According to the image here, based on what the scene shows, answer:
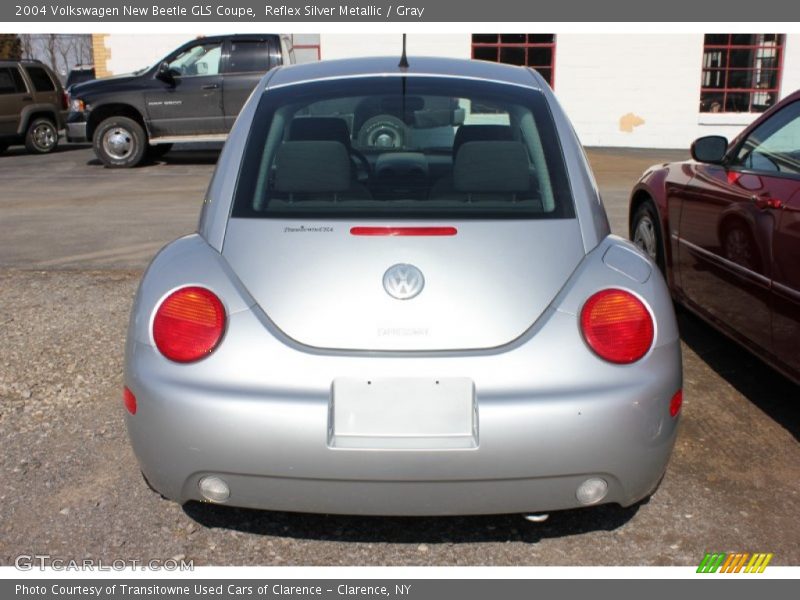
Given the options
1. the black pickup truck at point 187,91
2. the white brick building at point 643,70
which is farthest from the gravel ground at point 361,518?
the white brick building at point 643,70

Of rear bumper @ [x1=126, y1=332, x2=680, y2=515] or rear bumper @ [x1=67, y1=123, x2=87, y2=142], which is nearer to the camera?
rear bumper @ [x1=126, y1=332, x2=680, y2=515]

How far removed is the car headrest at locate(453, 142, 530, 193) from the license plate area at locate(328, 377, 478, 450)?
829mm

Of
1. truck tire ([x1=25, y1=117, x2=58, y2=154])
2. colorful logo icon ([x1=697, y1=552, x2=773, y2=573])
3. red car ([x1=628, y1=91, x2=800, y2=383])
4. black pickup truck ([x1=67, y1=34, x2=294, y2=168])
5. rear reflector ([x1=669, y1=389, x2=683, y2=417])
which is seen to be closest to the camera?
rear reflector ([x1=669, y1=389, x2=683, y2=417])

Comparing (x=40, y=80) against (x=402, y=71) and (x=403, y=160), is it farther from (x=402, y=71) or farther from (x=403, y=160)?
(x=403, y=160)

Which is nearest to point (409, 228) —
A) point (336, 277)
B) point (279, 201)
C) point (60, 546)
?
point (336, 277)

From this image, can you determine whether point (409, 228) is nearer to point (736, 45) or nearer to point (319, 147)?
point (319, 147)

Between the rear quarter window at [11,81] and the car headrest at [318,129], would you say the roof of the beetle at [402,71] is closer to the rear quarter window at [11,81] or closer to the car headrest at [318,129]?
the car headrest at [318,129]

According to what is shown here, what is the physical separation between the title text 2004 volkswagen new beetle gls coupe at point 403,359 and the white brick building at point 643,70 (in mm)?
16165

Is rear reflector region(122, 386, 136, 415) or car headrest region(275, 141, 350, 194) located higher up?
car headrest region(275, 141, 350, 194)

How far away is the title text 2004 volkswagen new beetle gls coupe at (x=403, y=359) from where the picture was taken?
2455mm

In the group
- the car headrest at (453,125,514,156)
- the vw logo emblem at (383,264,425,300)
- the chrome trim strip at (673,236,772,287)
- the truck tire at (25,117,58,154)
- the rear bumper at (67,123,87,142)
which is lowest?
the truck tire at (25,117,58,154)

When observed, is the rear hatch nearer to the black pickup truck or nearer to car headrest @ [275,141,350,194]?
car headrest @ [275,141,350,194]

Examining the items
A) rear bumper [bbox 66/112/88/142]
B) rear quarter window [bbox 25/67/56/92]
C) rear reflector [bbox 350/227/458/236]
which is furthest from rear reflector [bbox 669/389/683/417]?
rear quarter window [bbox 25/67/56/92]

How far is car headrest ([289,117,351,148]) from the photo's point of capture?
3416 millimetres
